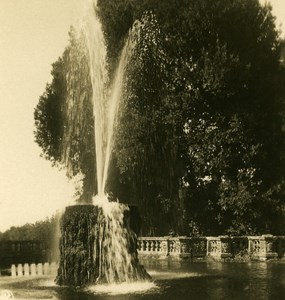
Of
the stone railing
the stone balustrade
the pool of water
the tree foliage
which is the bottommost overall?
the stone balustrade

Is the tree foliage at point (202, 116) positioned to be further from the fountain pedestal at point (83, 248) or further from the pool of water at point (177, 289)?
the fountain pedestal at point (83, 248)

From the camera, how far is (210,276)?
698 inches

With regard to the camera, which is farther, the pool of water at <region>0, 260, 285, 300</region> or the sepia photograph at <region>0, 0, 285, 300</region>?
the sepia photograph at <region>0, 0, 285, 300</region>

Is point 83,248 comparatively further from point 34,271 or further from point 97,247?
point 34,271

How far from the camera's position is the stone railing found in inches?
1033

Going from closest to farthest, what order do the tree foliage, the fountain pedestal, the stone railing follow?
the fountain pedestal
the stone railing
the tree foliage

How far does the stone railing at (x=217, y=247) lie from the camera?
26.2 m

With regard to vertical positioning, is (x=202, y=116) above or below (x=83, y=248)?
above

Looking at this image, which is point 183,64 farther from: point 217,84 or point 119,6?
point 119,6

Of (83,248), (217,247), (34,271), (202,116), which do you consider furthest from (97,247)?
(202,116)

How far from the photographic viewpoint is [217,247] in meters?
28.3

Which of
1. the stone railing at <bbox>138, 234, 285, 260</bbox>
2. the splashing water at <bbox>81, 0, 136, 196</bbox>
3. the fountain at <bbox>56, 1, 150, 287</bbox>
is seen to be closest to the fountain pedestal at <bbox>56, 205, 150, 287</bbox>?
the fountain at <bbox>56, 1, 150, 287</bbox>

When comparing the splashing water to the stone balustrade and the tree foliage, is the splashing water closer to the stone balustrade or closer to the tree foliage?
the tree foliage

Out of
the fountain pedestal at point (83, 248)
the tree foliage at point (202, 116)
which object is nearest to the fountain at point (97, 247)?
the fountain pedestal at point (83, 248)
